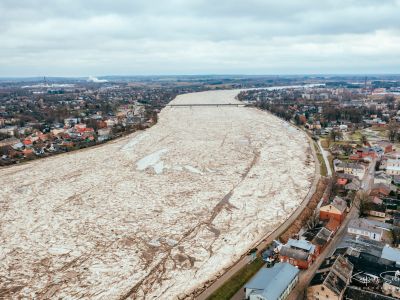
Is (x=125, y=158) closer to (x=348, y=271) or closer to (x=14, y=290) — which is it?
(x=14, y=290)

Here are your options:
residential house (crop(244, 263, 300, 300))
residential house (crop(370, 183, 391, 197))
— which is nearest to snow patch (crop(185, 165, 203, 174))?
residential house (crop(370, 183, 391, 197))

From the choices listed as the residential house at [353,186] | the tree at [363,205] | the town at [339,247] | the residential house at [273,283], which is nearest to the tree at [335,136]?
the town at [339,247]

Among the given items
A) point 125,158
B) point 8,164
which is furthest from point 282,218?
point 8,164

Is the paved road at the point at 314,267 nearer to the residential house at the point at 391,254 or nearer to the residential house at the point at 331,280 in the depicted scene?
the residential house at the point at 331,280

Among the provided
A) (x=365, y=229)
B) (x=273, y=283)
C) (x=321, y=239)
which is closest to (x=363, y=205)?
(x=365, y=229)

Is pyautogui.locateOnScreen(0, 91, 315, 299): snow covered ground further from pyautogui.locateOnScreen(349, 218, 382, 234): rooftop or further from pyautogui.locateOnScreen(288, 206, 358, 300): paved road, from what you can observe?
pyautogui.locateOnScreen(349, 218, 382, 234): rooftop

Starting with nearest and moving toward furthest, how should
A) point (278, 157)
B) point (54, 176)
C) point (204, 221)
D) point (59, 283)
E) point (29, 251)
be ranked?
1. point (59, 283)
2. point (29, 251)
3. point (204, 221)
4. point (54, 176)
5. point (278, 157)
